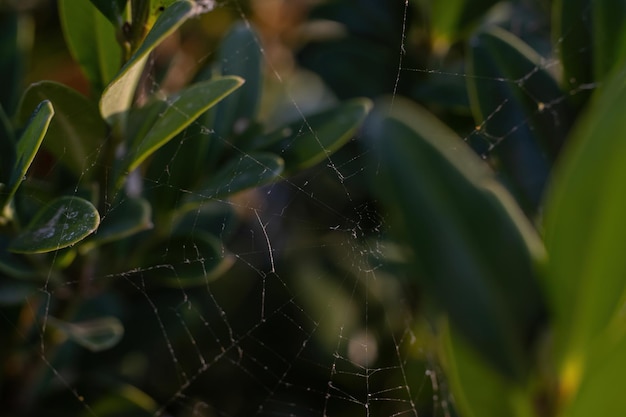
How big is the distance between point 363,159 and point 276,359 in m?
0.36

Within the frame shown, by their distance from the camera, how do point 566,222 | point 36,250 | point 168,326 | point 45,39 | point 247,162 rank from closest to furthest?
point 566,222, point 36,250, point 247,162, point 168,326, point 45,39

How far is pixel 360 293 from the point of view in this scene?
1.28 m

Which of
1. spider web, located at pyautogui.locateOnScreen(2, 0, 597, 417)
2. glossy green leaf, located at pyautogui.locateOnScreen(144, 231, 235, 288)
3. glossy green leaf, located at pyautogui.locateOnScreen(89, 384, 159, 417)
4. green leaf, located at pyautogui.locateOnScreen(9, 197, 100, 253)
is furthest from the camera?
spider web, located at pyautogui.locateOnScreen(2, 0, 597, 417)

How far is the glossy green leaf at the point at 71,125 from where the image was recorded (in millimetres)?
732

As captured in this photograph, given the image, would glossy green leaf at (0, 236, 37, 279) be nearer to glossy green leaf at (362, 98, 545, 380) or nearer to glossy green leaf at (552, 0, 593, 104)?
glossy green leaf at (362, 98, 545, 380)

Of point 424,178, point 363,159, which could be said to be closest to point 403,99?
point 363,159

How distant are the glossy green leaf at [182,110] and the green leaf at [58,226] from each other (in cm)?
6

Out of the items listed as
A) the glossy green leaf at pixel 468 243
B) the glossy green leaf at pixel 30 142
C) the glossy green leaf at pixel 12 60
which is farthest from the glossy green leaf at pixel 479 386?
the glossy green leaf at pixel 12 60

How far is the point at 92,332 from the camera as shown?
33.9 inches

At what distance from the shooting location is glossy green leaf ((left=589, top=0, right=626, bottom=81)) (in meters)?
0.82

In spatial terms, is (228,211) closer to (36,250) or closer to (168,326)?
(168,326)

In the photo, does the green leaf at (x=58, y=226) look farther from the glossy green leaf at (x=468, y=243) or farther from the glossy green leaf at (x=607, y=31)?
the glossy green leaf at (x=607, y=31)

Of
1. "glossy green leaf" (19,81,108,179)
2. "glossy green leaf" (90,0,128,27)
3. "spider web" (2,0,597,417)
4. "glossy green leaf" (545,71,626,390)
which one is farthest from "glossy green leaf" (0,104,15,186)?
"glossy green leaf" (545,71,626,390)

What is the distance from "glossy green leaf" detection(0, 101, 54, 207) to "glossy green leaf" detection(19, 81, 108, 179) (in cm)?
10
